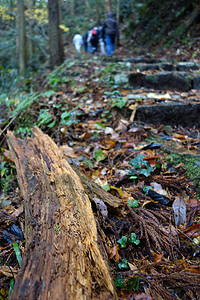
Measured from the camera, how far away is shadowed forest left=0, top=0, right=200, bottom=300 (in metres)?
1.01

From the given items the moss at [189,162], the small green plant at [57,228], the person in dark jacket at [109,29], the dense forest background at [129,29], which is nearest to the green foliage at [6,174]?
the small green plant at [57,228]

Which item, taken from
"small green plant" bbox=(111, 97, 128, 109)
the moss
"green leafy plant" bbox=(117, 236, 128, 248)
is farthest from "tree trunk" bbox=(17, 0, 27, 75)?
"green leafy plant" bbox=(117, 236, 128, 248)

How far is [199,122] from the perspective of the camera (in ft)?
9.23

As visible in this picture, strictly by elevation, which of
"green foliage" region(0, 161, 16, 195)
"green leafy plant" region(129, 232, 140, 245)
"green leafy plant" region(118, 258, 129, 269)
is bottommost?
"green foliage" region(0, 161, 16, 195)

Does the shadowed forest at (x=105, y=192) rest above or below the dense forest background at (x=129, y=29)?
below

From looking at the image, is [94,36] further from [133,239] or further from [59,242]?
[59,242]

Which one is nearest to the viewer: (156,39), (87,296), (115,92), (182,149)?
(87,296)

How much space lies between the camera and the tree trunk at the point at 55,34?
588 cm

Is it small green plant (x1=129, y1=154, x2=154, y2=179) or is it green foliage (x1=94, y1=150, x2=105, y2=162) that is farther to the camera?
green foliage (x1=94, y1=150, x2=105, y2=162)

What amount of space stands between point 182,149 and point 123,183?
2.72ft

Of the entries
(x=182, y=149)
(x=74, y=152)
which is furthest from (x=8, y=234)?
(x=182, y=149)

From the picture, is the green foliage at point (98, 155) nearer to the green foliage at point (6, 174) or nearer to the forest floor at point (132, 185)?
the forest floor at point (132, 185)

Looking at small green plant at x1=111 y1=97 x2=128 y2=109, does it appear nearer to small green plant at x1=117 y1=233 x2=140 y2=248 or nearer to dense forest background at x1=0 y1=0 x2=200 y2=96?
small green plant at x1=117 y1=233 x2=140 y2=248

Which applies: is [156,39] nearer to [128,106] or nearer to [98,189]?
[128,106]
